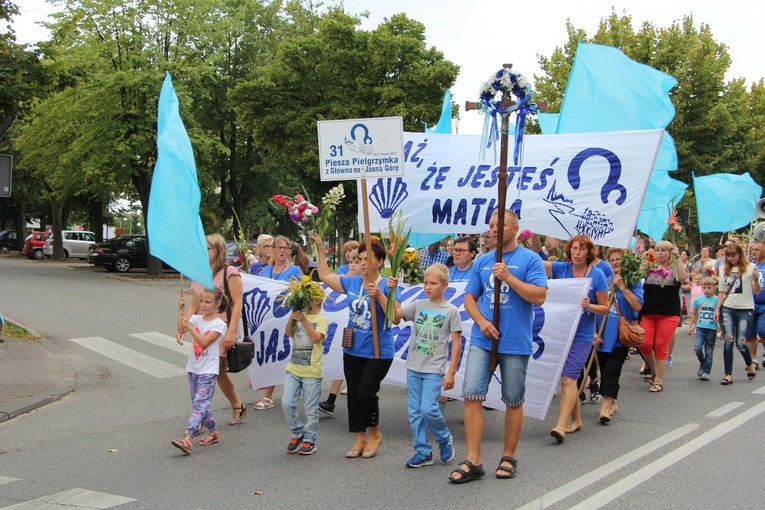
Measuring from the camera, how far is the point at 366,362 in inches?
252

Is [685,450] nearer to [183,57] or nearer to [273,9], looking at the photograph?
[183,57]

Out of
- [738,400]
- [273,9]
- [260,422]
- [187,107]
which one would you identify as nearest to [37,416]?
[260,422]

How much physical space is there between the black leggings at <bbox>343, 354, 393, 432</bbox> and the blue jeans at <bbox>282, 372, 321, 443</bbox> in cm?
29

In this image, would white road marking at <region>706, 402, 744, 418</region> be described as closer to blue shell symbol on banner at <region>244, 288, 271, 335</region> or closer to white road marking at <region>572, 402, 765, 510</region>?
white road marking at <region>572, 402, 765, 510</region>

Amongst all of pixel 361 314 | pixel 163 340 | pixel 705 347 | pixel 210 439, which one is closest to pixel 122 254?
pixel 163 340

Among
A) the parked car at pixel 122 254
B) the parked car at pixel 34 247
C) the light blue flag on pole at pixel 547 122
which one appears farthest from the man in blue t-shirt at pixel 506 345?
the parked car at pixel 34 247

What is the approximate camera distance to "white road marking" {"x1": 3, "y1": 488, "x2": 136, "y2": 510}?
5.22m

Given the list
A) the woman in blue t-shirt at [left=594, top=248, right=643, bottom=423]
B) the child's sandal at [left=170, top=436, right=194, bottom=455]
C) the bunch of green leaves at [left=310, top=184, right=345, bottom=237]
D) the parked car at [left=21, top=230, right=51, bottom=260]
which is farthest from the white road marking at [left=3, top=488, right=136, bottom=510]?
the parked car at [left=21, top=230, right=51, bottom=260]

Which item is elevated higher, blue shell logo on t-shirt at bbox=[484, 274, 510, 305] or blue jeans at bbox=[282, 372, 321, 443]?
blue shell logo on t-shirt at bbox=[484, 274, 510, 305]

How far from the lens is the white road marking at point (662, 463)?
5.24m

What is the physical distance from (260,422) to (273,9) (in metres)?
37.7

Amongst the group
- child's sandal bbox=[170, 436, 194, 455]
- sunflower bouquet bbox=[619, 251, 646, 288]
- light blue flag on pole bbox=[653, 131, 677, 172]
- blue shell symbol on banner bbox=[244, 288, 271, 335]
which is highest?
light blue flag on pole bbox=[653, 131, 677, 172]

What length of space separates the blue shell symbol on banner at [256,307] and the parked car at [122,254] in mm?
24274

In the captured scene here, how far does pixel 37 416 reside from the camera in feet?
26.7
